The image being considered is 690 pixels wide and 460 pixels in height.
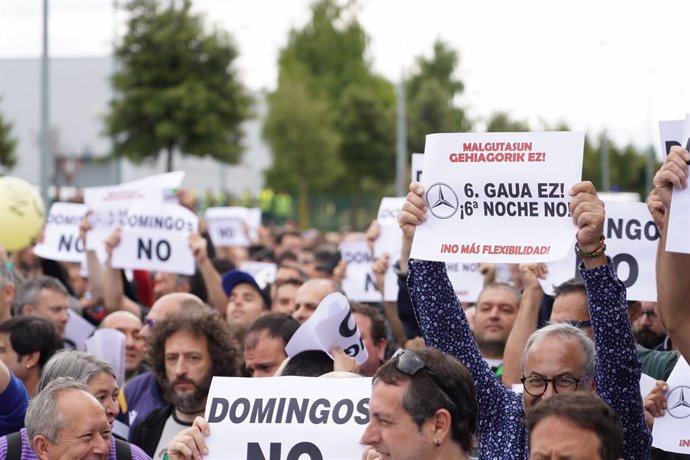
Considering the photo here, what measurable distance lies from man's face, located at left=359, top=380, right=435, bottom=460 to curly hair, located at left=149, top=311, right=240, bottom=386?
269cm

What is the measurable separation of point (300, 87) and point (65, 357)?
44481 millimetres

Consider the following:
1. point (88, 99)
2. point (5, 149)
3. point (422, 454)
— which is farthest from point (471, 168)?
point (88, 99)

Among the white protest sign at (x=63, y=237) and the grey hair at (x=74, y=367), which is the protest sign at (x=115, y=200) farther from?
the grey hair at (x=74, y=367)

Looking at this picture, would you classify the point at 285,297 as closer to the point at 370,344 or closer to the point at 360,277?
the point at 370,344

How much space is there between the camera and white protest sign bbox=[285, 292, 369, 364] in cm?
561

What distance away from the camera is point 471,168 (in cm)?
510

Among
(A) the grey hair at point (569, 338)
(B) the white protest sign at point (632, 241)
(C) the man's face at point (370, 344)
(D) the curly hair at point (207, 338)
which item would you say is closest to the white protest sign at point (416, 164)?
(C) the man's face at point (370, 344)

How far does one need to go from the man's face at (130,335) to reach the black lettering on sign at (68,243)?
3.58 metres

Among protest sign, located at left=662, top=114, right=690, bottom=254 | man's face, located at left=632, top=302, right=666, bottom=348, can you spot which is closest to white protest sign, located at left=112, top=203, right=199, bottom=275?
man's face, located at left=632, top=302, right=666, bottom=348

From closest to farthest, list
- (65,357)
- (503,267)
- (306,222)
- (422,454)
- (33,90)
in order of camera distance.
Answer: (422,454)
(65,357)
(503,267)
(306,222)
(33,90)

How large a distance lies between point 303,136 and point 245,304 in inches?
1555

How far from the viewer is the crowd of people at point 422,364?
411cm

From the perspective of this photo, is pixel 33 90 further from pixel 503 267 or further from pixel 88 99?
pixel 503 267

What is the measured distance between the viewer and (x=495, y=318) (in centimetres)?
771
